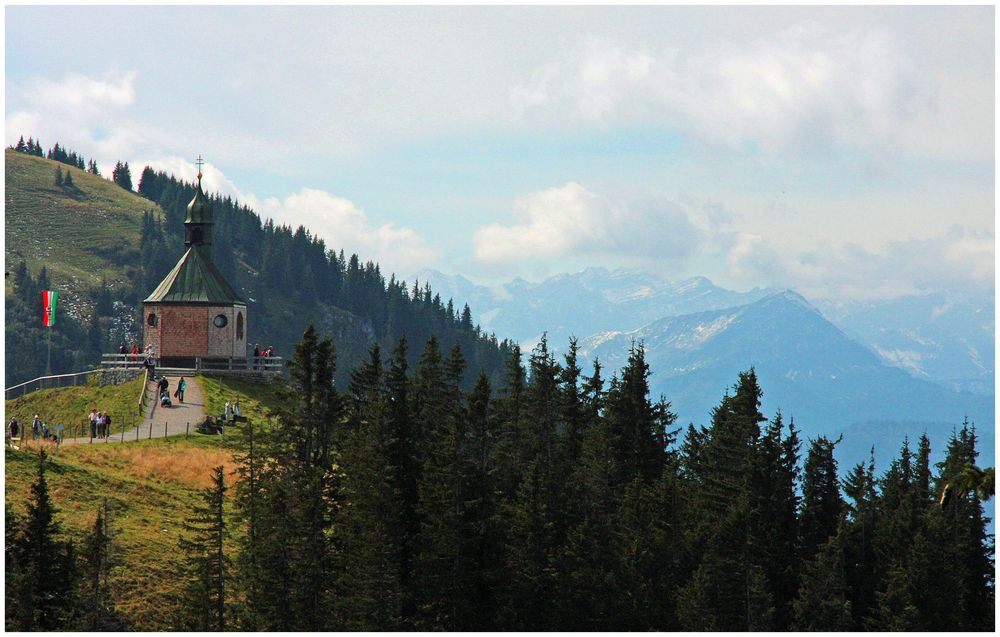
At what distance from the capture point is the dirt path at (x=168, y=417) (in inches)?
2768

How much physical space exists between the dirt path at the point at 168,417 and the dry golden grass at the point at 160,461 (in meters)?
3.94

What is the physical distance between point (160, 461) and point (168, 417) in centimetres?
1226

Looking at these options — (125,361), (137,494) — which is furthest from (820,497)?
(125,361)

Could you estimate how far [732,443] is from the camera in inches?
2421

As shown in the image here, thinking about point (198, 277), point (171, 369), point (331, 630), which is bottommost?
point (331, 630)

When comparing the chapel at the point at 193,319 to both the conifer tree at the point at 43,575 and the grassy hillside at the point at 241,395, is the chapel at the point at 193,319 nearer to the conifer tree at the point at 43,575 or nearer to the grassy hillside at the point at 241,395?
the grassy hillside at the point at 241,395

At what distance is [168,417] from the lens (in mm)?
74625

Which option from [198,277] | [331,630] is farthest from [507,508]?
[198,277]

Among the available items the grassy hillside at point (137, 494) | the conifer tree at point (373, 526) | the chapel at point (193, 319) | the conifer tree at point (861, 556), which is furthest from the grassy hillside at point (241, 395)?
the conifer tree at point (861, 556)

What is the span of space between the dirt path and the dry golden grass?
394cm

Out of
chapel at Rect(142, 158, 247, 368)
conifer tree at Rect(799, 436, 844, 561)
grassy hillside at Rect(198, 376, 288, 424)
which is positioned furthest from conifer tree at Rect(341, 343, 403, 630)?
chapel at Rect(142, 158, 247, 368)

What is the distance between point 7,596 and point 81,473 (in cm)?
1681

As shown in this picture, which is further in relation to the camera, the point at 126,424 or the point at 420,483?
the point at 126,424

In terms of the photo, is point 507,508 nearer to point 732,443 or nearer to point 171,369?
point 732,443
